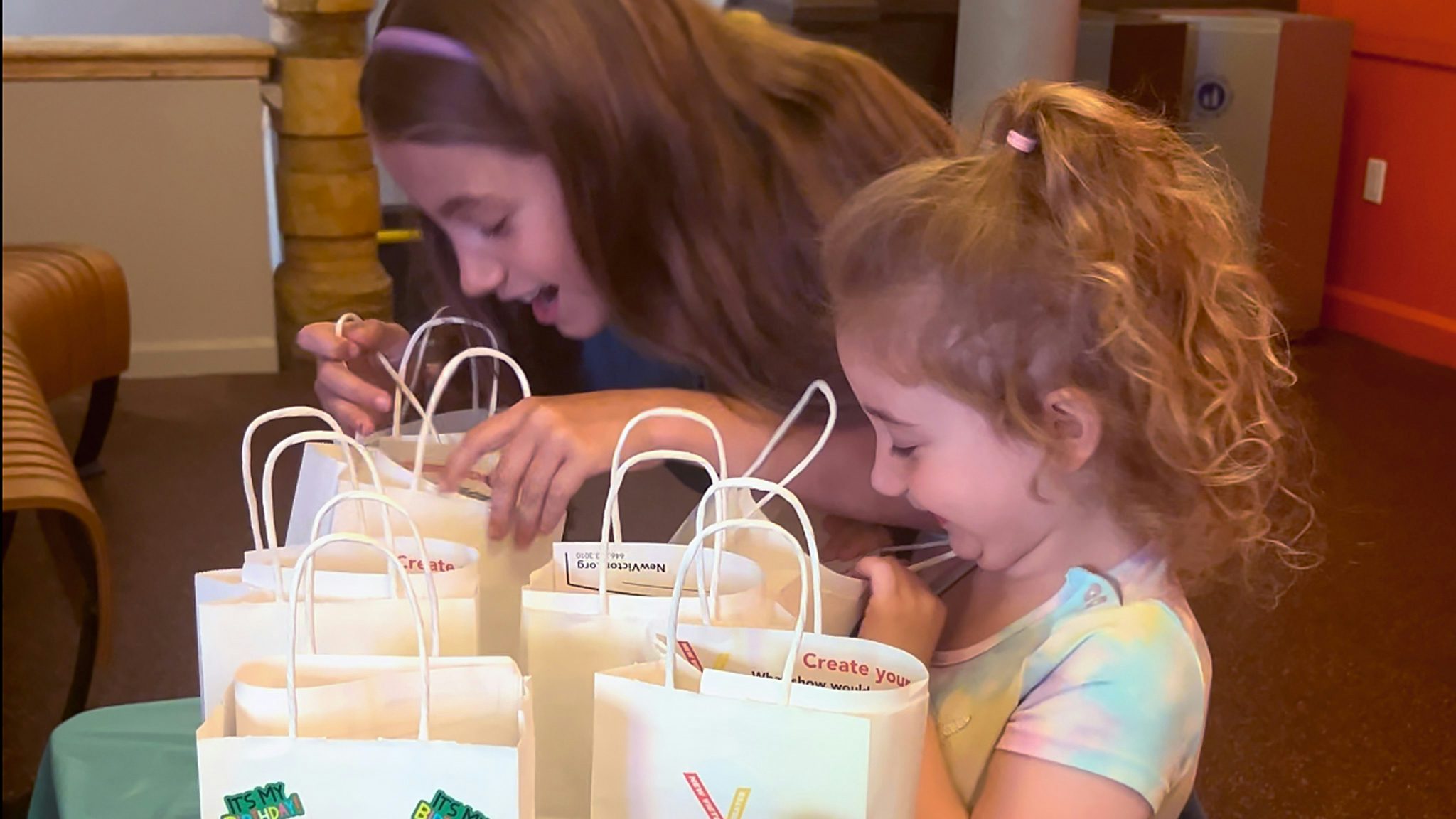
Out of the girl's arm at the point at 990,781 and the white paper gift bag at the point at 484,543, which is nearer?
the girl's arm at the point at 990,781

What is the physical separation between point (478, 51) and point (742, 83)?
213mm

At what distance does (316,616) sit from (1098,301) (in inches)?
19.1

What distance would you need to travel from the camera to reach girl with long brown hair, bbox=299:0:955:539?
1.09m

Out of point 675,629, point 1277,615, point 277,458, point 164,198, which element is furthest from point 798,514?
point 164,198

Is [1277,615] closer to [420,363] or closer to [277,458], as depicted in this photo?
[420,363]

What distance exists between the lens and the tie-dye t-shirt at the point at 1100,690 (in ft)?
2.66

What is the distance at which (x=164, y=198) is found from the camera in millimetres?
3631

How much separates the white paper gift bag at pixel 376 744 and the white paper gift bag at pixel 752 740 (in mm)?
55

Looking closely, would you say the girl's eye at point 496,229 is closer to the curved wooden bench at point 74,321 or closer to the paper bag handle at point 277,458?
the paper bag handle at point 277,458

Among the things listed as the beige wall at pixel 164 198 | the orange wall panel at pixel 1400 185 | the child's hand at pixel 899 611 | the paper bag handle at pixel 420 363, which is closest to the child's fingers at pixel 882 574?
the child's hand at pixel 899 611

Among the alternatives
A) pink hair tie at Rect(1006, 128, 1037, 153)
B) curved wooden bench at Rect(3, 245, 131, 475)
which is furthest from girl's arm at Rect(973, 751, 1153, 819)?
curved wooden bench at Rect(3, 245, 131, 475)

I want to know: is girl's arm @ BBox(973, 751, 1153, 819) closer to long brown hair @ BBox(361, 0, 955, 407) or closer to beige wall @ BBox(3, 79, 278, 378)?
long brown hair @ BBox(361, 0, 955, 407)

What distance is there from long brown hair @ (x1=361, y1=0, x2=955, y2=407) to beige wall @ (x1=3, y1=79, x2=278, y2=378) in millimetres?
2678

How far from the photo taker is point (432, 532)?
916 mm
